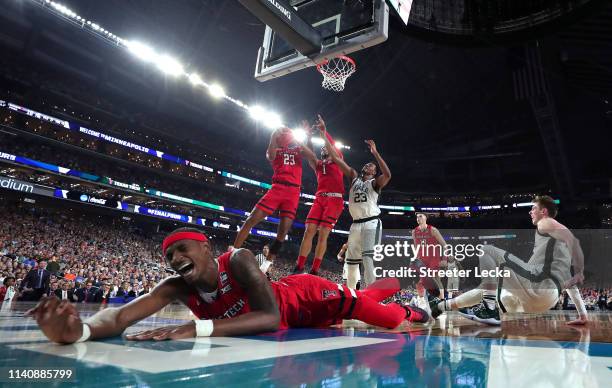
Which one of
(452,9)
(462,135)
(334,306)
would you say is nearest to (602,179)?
(462,135)

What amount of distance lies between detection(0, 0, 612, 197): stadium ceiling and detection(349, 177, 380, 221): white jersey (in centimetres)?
1193

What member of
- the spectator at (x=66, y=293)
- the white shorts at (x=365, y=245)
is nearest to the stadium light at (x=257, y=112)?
the spectator at (x=66, y=293)

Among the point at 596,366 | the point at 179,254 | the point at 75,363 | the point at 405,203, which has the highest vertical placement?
the point at 405,203

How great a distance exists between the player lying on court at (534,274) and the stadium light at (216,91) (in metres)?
22.9

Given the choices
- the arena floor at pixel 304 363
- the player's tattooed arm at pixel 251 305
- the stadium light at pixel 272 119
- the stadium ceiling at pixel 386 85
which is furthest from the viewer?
the stadium light at pixel 272 119

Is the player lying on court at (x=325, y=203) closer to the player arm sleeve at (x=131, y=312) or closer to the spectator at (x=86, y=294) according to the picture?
the player arm sleeve at (x=131, y=312)

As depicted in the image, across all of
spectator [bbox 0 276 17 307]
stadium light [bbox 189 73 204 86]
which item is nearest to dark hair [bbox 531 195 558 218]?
spectator [bbox 0 276 17 307]

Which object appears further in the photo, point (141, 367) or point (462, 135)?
point (462, 135)

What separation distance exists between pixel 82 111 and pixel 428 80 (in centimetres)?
2176

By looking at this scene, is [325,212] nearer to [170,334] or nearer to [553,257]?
[553,257]

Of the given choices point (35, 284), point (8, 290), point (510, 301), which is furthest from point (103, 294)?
point (510, 301)

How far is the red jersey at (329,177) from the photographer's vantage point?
5.57m

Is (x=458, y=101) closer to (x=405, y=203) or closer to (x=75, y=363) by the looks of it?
(x=405, y=203)

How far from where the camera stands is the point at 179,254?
220cm
